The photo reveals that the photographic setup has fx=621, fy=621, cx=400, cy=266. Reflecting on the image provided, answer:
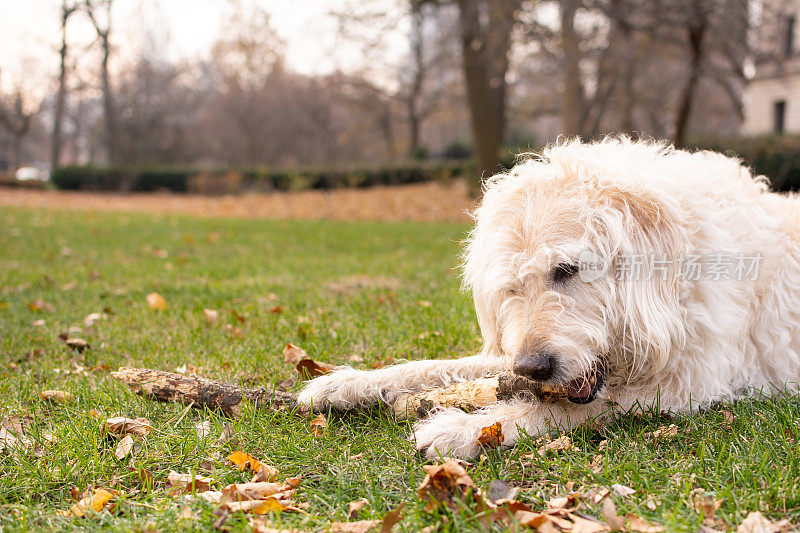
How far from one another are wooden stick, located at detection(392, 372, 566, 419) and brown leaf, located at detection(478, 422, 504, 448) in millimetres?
294

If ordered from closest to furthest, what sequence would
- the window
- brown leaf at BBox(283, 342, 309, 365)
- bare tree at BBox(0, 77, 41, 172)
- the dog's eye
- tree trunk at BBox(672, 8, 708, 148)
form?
the dog's eye, brown leaf at BBox(283, 342, 309, 365), tree trunk at BBox(672, 8, 708, 148), the window, bare tree at BBox(0, 77, 41, 172)

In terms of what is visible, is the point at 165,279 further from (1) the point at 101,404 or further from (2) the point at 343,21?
(2) the point at 343,21

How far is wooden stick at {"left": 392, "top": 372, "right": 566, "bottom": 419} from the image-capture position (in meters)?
2.95

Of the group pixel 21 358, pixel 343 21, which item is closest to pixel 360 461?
pixel 21 358

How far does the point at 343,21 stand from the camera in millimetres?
17172

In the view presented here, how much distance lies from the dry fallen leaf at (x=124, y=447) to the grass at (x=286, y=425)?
31 mm

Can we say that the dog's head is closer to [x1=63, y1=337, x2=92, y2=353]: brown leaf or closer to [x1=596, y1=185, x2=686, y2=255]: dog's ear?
[x1=596, y1=185, x2=686, y2=255]: dog's ear

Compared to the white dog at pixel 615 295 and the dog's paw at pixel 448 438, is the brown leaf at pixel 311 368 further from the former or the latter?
the dog's paw at pixel 448 438

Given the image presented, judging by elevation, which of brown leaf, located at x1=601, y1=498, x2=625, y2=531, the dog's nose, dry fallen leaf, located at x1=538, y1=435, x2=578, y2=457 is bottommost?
brown leaf, located at x1=601, y1=498, x2=625, y2=531

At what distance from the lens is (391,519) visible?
7.00ft

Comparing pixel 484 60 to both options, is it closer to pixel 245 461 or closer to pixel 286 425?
pixel 286 425

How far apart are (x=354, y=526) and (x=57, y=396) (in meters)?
2.16

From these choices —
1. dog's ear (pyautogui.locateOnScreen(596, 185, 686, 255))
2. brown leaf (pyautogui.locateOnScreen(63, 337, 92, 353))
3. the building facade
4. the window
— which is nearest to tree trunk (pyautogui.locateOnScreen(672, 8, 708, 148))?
dog's ear (pyautogui.locateOnScreen(596, 185, 686, 255))

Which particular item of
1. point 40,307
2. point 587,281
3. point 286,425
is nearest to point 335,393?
point 286,425
